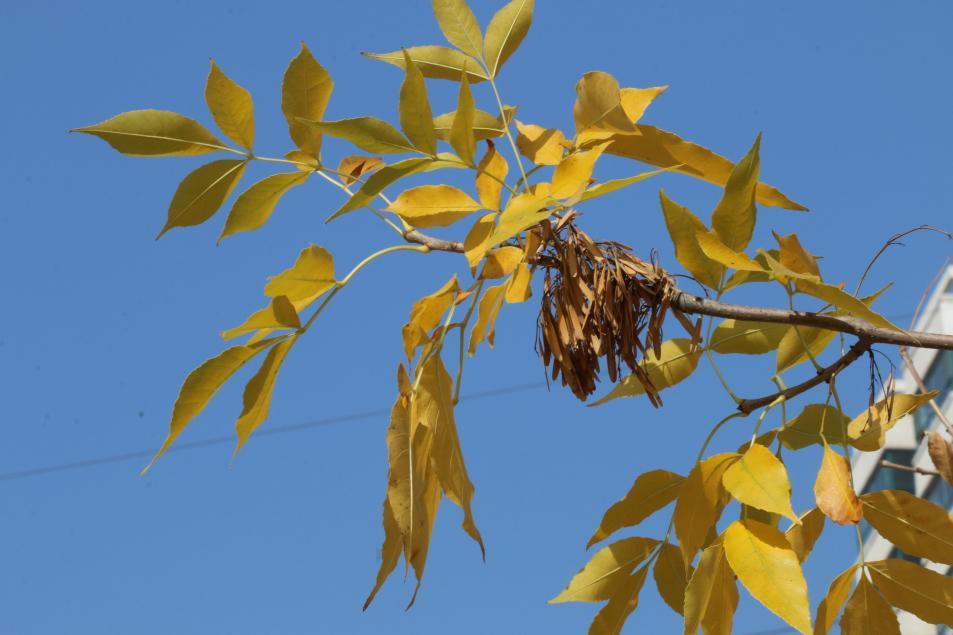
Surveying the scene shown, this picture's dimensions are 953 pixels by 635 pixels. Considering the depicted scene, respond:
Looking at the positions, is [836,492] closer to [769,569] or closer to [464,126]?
[769,569]

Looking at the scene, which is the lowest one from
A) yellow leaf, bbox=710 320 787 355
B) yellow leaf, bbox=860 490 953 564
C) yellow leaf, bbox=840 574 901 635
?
yellow leaf, bbox=840 574 901 635

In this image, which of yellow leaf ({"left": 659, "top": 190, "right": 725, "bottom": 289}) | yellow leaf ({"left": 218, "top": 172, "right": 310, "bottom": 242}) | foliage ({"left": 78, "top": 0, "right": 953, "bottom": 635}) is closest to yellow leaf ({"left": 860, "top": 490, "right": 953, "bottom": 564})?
foliage ({"left": 78, "top": 0, "right": 953, "bottom": 635})

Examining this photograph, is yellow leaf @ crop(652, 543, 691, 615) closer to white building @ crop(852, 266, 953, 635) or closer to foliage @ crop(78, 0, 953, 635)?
foliage @ crop(78, 0, 953, 635)

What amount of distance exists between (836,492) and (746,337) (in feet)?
0.63

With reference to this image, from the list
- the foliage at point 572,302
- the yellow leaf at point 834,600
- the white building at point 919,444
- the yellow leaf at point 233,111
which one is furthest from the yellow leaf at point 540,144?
the white building at point 919,444

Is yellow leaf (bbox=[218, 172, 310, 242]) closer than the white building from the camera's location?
Yes

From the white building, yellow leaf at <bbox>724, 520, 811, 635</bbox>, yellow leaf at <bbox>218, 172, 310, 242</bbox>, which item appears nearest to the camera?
yellow leaf at <bbox>724, 520, 811, 635</bbox>

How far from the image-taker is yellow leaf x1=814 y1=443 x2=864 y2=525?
545 millimetres

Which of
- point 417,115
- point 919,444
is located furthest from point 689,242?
point 919,444

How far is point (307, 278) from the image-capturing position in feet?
2.02

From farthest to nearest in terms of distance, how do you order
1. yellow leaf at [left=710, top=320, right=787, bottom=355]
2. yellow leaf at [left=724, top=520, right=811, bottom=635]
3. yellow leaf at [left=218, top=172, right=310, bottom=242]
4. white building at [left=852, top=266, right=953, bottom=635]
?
white building at [left=852, top=266, right=953, bottom=635]
yellow leaf at [left=710, top=320, right=787, bottom=355]
yellow leaf at [left=218, top=172, right=310, bottom=242]
yellow leaf at [left=724, top=520, right=811, bottom=635]

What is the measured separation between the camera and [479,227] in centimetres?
59

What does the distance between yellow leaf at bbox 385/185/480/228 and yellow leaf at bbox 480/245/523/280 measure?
0.09ft

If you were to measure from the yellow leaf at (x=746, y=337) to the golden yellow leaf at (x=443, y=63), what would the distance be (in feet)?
0.74
